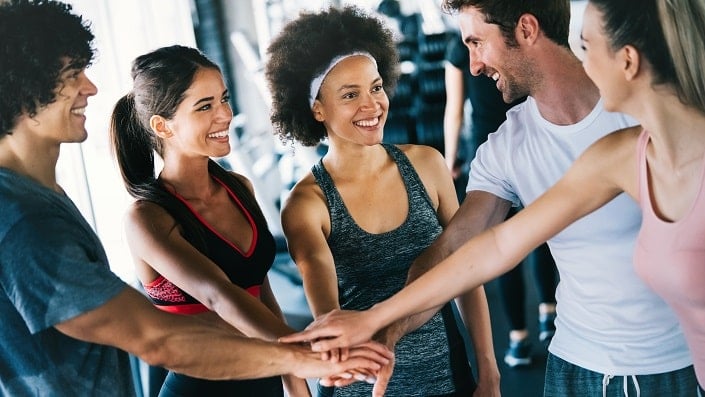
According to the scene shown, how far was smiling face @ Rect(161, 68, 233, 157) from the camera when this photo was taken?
6.47 feet

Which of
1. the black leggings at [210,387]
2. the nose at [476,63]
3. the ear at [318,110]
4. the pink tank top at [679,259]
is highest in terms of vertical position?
the nose at [476,63]

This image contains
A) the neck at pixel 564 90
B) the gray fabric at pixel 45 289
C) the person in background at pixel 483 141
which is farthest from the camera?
the person in background at pixel 483 141

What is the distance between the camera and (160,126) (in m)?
1.99

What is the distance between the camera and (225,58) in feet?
7.72

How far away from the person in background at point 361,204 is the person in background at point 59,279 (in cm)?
32

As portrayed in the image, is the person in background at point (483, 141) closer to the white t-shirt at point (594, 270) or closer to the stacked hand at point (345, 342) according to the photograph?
the white t-shirt at point (594, 270)

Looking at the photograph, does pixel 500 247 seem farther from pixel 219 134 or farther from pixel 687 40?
pixel 219 134

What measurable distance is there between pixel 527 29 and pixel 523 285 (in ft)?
2.86

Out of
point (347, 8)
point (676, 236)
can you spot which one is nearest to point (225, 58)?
point (347, 8)

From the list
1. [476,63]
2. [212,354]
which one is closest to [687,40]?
[476,63]

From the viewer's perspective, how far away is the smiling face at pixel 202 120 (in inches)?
77.7

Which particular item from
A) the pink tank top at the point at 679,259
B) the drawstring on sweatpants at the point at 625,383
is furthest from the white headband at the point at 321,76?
the drawstring on sweatpants at the point at 625,383

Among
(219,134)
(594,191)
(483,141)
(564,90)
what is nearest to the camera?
(594,191)

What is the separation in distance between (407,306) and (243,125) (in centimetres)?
82
